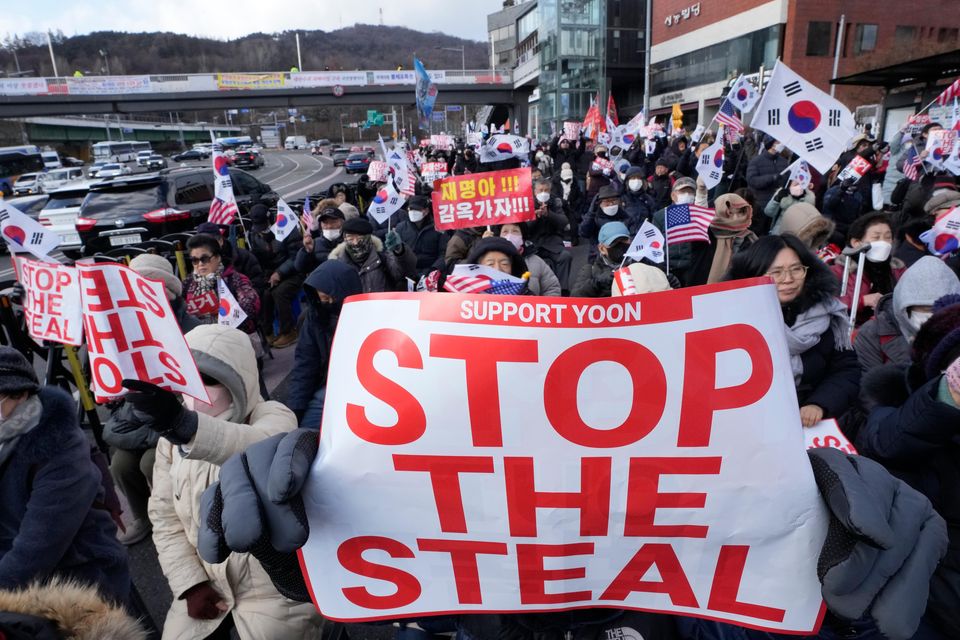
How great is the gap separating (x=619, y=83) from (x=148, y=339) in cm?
5631

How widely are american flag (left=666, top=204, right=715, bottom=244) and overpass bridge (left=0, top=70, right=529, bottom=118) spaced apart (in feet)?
144

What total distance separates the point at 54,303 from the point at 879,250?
5.57 meters

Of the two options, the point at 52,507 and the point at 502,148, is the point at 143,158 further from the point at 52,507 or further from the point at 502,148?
the point at 52,507

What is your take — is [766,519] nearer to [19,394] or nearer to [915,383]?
[915,383]

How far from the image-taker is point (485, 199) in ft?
17.8

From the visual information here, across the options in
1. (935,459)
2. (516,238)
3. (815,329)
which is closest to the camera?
(935,459)

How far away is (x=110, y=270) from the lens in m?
2.10

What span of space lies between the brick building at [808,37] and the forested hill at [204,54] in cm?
7674

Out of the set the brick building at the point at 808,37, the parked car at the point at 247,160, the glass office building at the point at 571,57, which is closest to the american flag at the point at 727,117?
the brick building at the point at 808,37

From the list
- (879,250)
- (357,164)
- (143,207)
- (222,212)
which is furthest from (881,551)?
(357,164)

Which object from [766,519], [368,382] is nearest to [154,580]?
[368,382]

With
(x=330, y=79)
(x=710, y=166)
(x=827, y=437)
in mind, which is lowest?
(x=827, y=437)

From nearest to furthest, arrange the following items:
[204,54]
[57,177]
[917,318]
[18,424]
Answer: [18,424]
[917,318]
[57,177]
[204,54]

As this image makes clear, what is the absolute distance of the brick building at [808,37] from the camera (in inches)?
1270
